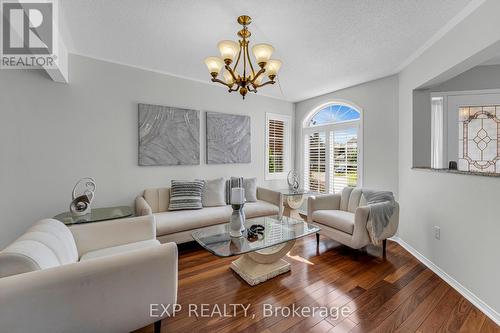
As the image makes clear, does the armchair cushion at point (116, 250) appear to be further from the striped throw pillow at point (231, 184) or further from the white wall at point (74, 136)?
the striped throw pillow at point (231, 184)

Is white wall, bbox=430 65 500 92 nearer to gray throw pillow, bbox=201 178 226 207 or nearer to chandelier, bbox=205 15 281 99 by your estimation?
chandelier, bbox=205 15 281 99

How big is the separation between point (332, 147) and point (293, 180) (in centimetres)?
111

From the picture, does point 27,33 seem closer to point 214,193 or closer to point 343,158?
point 214,193

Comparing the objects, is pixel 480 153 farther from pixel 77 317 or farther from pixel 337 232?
pixel 77 317

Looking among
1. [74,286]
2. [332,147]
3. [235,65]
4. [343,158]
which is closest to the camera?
[74,286]

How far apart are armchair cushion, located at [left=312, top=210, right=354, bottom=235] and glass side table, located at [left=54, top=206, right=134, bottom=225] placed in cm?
249

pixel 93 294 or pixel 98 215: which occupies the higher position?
pixel 98 215

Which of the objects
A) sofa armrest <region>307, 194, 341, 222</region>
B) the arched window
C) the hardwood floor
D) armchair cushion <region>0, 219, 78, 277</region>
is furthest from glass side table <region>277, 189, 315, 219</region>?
armchair cushion <region>0, 219, 78, 277</region>

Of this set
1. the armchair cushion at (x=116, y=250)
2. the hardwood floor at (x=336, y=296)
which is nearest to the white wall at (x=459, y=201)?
the hardwood floor at (x=336, y=296)

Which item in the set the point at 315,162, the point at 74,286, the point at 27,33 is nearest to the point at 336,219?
the point at 315,162

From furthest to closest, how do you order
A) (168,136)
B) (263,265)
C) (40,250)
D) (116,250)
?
(168,136)
(263,265)
(116,250)
(40,250)

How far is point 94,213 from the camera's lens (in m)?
2.57

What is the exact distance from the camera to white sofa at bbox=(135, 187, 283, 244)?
2617mm

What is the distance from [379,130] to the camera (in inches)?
134
